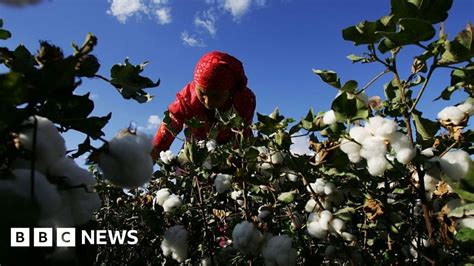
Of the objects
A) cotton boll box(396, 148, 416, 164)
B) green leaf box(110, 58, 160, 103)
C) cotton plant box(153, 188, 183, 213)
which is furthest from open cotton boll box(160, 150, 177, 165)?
cotton boll box(396, 148, 416, 164)

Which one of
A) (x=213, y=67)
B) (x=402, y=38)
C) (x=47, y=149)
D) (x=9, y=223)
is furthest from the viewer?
(x=213, y=67)

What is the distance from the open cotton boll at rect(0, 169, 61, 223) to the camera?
687 millimetres

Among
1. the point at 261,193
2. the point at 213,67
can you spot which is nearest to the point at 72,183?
the point at 261,193

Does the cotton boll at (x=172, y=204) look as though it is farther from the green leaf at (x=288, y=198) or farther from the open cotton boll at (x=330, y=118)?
the open cotton boll at (x=330, y=118)

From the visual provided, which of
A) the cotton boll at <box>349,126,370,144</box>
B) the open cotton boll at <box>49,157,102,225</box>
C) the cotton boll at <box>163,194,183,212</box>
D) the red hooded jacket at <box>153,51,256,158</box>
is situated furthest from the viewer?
the red hooded jacket at <box>153,51,256,158</box>

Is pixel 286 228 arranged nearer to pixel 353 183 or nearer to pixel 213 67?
pixel 353 183

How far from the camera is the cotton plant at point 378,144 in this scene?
1.23m

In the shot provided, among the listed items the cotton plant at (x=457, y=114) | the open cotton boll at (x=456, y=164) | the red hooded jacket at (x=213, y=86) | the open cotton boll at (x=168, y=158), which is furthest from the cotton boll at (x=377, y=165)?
Answer: the red hooded jacket at (x=213, y=86)

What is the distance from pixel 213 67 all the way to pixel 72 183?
3164mm

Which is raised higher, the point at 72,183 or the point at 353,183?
the point at 353,183

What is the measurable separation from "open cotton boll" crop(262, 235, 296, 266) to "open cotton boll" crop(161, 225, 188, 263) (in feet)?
1.21

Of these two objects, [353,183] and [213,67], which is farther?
[213,67]

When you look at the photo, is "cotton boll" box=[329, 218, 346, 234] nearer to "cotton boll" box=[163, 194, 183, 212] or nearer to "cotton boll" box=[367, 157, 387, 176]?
"cotton boll" box=[367, 157, 387, 176]

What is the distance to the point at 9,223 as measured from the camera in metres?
0.68
